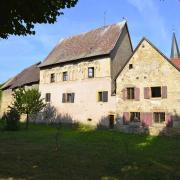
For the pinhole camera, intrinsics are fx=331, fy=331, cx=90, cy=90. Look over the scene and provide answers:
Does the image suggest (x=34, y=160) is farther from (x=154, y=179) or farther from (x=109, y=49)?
(x=109, y=49)

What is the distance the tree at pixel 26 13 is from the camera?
11.3 meters

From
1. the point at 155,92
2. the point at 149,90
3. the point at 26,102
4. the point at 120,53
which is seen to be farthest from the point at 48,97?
the point at 155,92

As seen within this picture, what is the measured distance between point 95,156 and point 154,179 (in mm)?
5324

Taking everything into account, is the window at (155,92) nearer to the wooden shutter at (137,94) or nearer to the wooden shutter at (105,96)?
the wooden shutter at (137,94)

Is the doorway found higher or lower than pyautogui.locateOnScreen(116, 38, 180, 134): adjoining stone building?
lower

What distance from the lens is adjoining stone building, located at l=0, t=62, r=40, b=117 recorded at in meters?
46.1

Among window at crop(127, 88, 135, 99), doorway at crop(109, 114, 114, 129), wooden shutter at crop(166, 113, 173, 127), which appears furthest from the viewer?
doorway at crop(109, 114, 114, 129)

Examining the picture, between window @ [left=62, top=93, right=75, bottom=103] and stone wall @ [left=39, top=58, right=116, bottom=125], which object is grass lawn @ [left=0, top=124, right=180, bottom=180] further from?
window @ [left=62, top=93, right=75, bottom=103]

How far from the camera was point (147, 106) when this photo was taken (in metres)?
32.3

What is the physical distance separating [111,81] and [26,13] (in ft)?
80.4

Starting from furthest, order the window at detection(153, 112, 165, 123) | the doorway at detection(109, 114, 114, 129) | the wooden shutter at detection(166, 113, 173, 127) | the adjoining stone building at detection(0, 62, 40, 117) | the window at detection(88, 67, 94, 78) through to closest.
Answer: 1. the adjoining stone building at detection(0, 62, 40, 117)
2. the window at detection(88, 67, 94, 78)
3. the doorway at detection(109, 114, 114, 129)
4. the window at detection(153, 112, 165, 123)
5. the wooden shutter at detection(166, 113, 173, 127)

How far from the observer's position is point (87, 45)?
1570 inches

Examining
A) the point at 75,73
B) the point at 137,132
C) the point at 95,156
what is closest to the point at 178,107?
the point at 137,132

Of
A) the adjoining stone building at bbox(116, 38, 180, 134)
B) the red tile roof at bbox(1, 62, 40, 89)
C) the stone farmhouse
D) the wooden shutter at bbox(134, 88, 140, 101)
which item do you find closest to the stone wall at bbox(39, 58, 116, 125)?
the stone farmhouse
